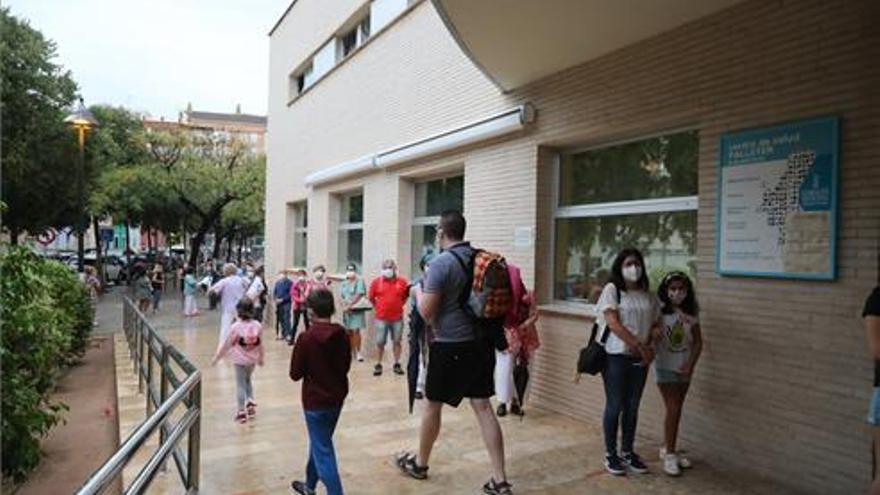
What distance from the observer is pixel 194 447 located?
412 centimetres

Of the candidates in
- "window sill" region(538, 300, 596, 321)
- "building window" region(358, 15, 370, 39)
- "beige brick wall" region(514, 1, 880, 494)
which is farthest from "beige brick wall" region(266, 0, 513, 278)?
"beige brick wall" region(514, 1, 880, 494)

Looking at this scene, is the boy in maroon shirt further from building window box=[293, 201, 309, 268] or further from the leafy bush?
A: building window box=[293, 201, 309, 268]

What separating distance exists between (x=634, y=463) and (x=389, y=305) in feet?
16.5

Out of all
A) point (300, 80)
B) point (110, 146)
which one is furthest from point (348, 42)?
point (110, 146)

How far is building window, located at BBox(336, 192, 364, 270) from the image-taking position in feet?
43.9

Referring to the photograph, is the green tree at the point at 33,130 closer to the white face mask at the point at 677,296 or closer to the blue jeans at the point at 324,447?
the blue jeans at the point at 324,447

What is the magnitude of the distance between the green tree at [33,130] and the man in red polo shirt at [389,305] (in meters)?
18.4

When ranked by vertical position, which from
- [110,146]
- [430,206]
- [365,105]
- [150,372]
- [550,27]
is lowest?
[150,372]

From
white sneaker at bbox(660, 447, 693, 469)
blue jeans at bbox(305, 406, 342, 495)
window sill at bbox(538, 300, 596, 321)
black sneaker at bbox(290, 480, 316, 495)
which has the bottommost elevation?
black sneaker at bbox(290, 480, 316, 495)

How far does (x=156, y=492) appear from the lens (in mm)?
4863

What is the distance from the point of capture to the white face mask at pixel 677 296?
5.21 m

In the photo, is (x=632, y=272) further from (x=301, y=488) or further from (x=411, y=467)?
(x=301, y=488)

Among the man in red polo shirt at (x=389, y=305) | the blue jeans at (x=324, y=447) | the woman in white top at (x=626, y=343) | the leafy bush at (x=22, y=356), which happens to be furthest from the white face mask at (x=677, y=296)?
the man in red polo shirt at (x=389, y=305)

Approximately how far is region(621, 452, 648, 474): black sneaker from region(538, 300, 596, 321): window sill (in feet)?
5.47
